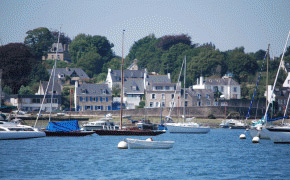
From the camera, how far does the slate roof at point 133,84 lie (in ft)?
412

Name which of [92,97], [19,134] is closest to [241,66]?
[92,97]

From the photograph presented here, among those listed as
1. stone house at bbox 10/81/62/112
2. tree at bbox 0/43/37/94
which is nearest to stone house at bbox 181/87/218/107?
stone house at bbox 10/81/62/112

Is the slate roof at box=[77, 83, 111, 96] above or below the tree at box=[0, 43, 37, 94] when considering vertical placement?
below

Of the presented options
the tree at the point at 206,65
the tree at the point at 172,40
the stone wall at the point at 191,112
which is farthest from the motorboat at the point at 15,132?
the tree at the point at 172,40

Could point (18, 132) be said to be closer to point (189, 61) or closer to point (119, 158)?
point (119, 158)

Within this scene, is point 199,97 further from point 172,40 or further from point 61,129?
point 172,40

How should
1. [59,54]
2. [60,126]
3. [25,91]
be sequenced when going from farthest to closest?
1. [59,54]
2. [25,91]
3. [60,126]

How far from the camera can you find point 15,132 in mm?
59969

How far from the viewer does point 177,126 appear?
82062 mm

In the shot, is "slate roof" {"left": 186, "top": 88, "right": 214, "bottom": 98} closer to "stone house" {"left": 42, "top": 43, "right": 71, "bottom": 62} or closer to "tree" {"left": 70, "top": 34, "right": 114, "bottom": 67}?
"tree" {"left": 70, "top": 34, "right": 114, "bottom": 67}

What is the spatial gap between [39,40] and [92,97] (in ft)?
200

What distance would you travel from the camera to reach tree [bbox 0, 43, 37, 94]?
125 m

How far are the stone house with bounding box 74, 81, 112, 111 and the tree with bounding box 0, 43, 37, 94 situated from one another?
1733 cm

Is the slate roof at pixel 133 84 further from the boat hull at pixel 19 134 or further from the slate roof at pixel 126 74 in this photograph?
the boat hull at pixel 19 134
